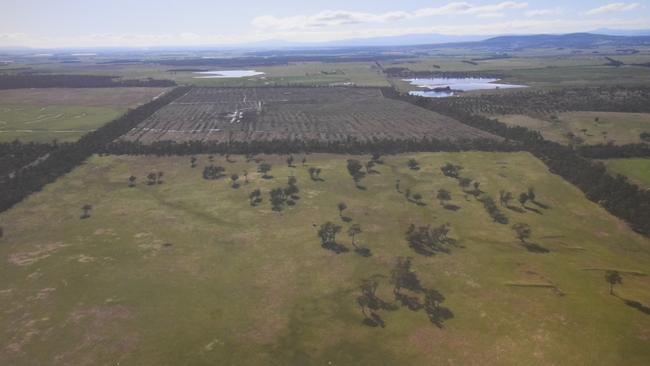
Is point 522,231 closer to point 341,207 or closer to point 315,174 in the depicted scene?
point 341,207

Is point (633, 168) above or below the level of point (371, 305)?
above

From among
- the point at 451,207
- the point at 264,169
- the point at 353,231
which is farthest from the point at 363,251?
the point at 264,169

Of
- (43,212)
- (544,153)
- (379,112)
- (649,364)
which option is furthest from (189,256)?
(379,112)

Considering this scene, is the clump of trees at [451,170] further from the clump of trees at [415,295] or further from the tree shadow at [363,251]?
the clump of trees at [415,295]

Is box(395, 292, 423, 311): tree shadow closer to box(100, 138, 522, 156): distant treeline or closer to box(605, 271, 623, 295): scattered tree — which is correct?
box(605, 271, 623, 295): scattered tree

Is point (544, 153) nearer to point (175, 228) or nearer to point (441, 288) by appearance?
point (441, 288)

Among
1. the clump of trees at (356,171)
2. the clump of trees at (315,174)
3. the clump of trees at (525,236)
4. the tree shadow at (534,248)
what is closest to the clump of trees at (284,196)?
the clump of trees at (315,174)
